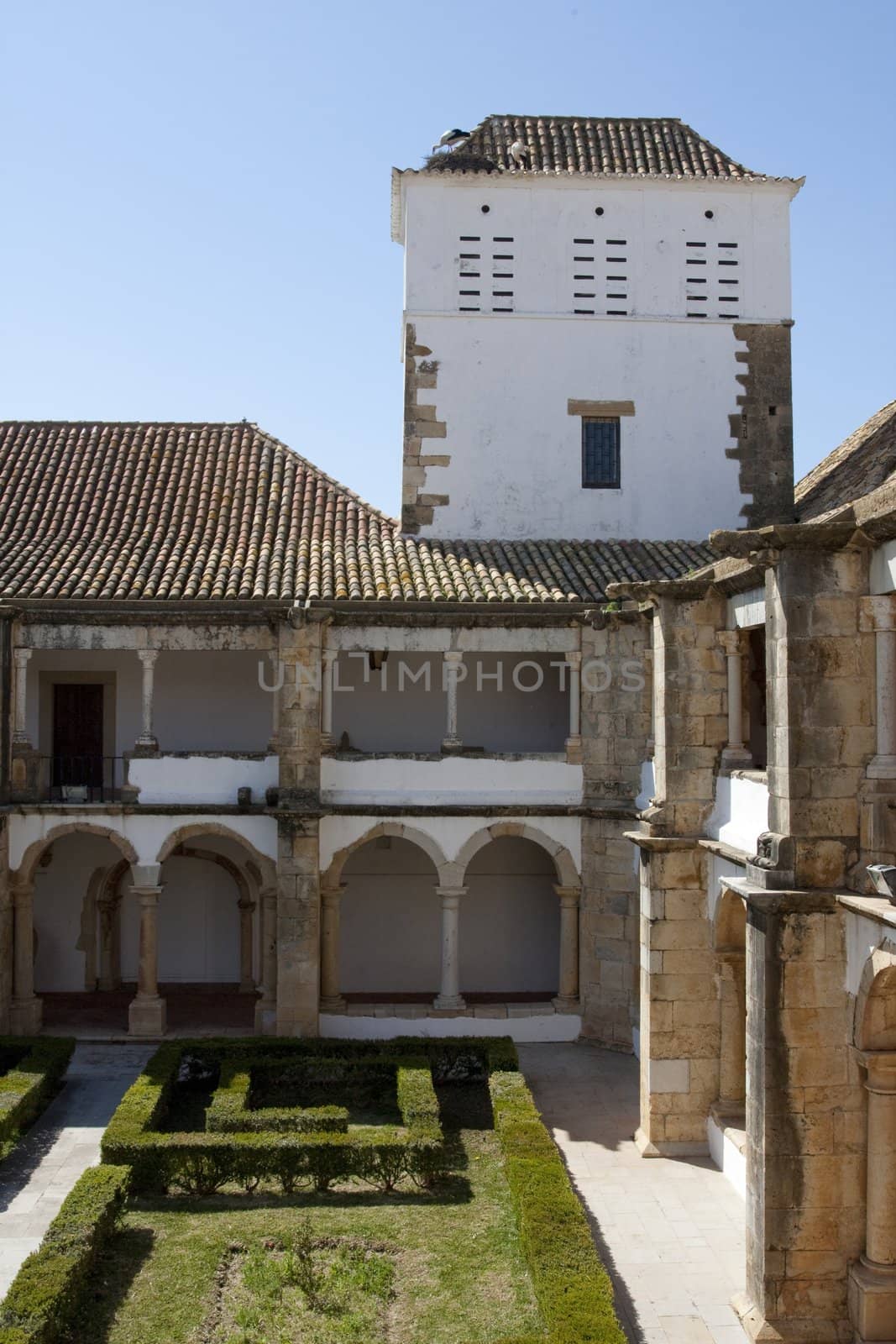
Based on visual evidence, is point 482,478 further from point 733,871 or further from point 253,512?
point 733,871

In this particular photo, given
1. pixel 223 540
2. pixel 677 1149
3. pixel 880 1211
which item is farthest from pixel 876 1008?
pixel 223 540

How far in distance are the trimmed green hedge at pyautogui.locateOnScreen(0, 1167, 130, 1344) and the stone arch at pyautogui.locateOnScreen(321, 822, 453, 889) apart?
675cm

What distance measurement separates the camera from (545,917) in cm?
2245

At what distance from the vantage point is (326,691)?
1938 cm

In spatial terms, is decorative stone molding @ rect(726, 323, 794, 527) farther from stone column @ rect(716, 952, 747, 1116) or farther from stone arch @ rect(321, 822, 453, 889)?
stone column @ rect(716, 952, 747, 1116)

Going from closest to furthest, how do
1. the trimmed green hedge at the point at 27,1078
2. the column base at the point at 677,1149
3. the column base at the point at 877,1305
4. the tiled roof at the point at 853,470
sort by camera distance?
the column base at the point at 877,1305, the column base at the point at 677,1149, the trimmed green hedge at the point at 27,1078, the tiled roof at the point at 853,470

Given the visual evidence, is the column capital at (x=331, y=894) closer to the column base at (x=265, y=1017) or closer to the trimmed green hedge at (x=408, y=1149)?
the column base at (x=265, y=1017)

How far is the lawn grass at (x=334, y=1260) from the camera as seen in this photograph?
10.5 m

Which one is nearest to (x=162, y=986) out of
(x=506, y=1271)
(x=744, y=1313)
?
(x=506, y=1271)

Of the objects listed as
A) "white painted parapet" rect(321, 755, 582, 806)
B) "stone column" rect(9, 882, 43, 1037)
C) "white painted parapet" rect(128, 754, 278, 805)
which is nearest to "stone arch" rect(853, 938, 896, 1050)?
"white painted parapet" rect(321, 755, 582, 806)

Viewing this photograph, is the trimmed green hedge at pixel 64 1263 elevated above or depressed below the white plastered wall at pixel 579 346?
below

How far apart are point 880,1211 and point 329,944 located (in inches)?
419

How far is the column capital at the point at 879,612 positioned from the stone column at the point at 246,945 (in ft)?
47.3

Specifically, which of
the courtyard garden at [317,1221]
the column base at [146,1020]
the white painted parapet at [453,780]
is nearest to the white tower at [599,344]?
the white painted parapet at [453,780]
